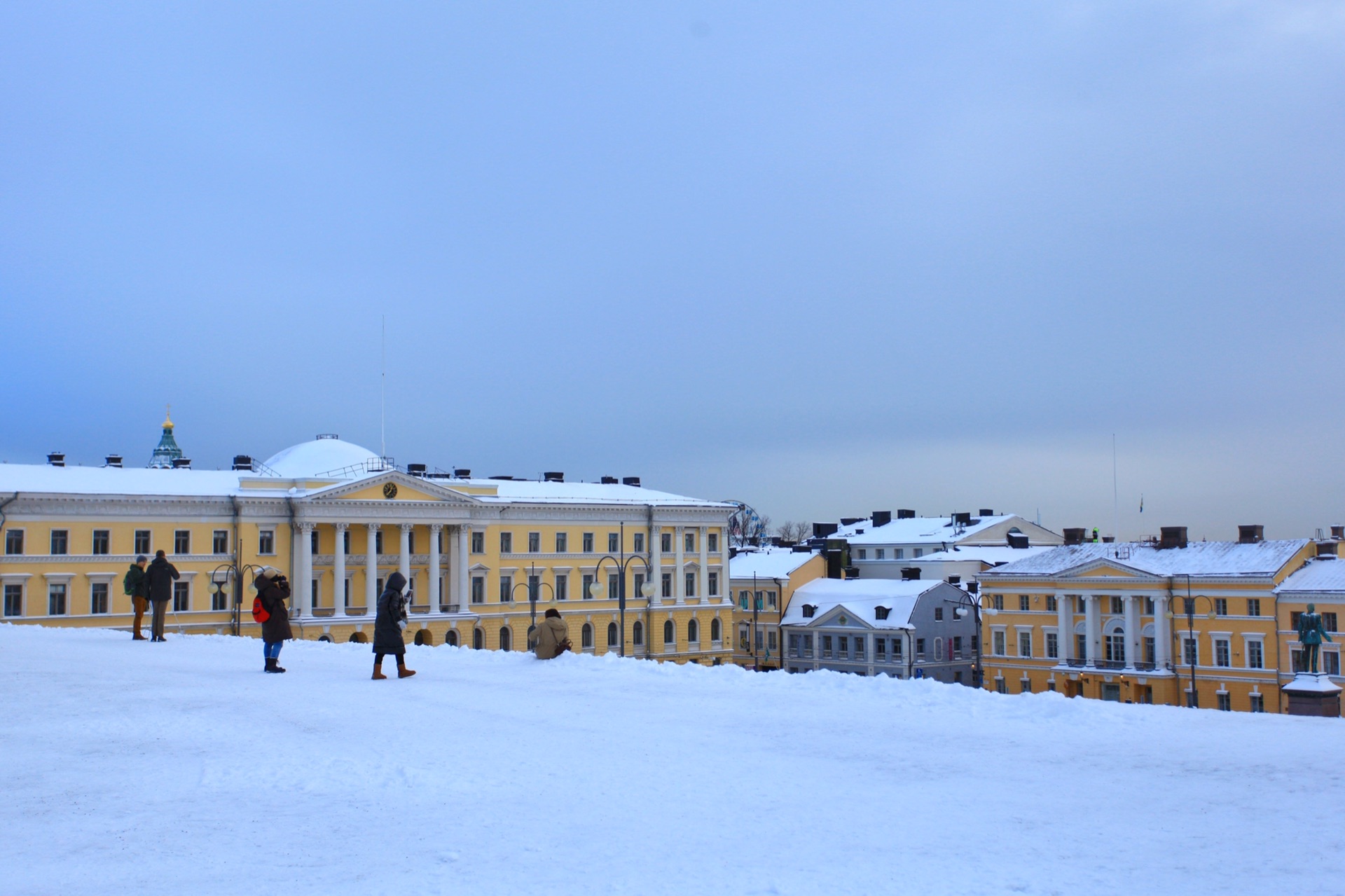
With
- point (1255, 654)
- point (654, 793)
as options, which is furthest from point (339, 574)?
point (654, 793)

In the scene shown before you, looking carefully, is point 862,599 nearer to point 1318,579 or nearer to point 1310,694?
point 1318,579

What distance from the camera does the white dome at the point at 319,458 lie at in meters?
71.1

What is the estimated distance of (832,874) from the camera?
848 cm

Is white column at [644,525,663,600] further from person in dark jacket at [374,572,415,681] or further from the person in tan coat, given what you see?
person in dark jacket at [374,572,415,681]

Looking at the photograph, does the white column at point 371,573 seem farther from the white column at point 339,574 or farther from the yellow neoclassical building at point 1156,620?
the yellow neoclassical building at point 1156,620

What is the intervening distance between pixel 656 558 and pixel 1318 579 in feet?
124

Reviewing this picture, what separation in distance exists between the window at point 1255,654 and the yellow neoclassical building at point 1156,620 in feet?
0.15

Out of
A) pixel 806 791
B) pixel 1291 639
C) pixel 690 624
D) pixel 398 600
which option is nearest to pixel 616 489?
pixel 690 624

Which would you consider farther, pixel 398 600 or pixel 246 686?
pixel 398 600

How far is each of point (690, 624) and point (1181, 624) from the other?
31.0 metres

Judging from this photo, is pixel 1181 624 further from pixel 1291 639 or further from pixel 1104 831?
pixel 1104 831

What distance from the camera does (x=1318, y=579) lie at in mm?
58719

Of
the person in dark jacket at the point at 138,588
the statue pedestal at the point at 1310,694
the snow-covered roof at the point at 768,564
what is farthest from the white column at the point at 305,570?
the statue pedestal at the point at 1310,694

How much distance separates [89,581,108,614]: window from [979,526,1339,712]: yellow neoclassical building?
48333mm
